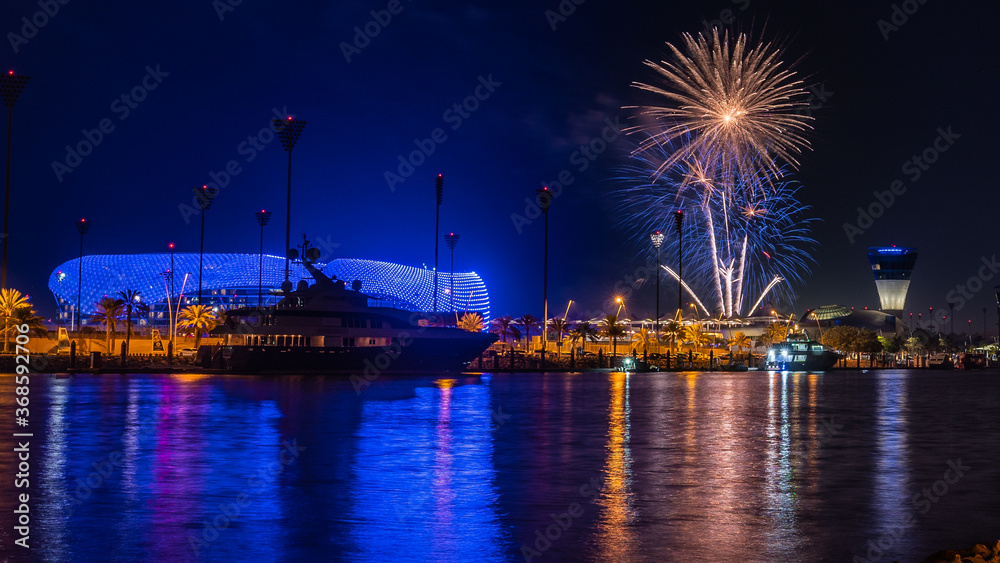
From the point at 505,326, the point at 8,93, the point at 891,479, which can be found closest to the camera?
the point at 891,479

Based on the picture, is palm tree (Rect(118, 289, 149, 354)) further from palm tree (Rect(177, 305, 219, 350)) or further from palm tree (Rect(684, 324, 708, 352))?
palm tree (Rect(684, 324, 708, 352))

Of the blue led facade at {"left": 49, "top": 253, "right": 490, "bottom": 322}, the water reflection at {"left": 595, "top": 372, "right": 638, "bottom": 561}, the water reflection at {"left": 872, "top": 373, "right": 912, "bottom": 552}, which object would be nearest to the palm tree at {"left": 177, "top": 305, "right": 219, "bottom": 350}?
the blue led facade at {"left": 49, "top": 253, "right": 490, "bottom": 322}

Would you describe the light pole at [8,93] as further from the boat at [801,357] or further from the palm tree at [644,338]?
the boat at [801,357]

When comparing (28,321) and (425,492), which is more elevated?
(28,321)

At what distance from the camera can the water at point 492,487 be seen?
10.9 meters

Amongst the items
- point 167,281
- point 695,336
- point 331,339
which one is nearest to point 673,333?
point 695,336

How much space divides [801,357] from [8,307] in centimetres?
9448

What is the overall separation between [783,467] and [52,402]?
26.5 metres

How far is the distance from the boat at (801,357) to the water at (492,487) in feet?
322

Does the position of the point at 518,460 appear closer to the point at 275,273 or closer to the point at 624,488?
the point at 624,488

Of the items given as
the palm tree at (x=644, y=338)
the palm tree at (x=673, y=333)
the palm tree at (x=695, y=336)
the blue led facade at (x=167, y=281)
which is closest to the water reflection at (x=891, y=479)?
the palm tree at (x=644, y=338)

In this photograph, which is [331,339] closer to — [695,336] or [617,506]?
[617,506]

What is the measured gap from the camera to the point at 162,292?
586 ft

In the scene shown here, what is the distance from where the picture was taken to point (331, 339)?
67812 mm
